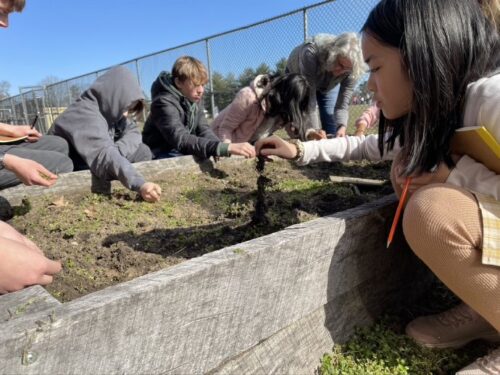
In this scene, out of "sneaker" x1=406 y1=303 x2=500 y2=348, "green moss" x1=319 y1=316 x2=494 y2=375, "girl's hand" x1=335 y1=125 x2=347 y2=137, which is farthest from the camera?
"girl's hand" x1=335 y1=125 x2=347 y2=137

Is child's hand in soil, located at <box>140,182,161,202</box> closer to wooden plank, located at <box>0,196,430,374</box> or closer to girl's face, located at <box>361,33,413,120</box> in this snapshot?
wooden plank, located at <box>0,196,430,374</box>

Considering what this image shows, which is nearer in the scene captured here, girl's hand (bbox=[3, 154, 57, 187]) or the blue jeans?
girl's hand (bbox=[3, 154, 57, 187])

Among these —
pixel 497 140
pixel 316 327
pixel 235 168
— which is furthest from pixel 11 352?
pixel 235 168

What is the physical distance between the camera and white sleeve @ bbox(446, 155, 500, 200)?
1.32 metres

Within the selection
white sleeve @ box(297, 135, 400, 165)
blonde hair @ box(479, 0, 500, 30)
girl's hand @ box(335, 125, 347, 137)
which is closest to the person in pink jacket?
girl's hand @ box(335, 125, 347, 137)

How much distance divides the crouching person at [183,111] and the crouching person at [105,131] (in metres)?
0.32

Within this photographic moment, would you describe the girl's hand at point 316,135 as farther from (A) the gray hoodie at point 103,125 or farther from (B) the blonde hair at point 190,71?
(A) the gray hoodie at point 103,125

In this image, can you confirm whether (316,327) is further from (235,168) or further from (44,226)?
(235,168)

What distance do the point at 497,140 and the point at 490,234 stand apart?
0.30m

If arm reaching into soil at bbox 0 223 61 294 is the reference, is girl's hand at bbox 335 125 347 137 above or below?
below

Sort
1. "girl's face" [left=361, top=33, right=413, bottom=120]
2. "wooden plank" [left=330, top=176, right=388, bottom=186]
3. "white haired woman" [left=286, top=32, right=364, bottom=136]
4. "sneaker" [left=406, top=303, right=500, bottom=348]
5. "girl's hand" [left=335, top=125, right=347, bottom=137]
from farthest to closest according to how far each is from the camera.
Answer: "girl's hand" [left=335, top=125, right=347, bottom=137], "white haired woman" [left=286, top=32, right=364, bottom=136], "wooden plank" [left=330, top=176, right=388, bottom=186], "sneaker" [left=406, top=303, right=500, bottom=348], "girl's face" [left=361, top=33, right=413, bottom=120]

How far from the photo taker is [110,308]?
0.92 metres

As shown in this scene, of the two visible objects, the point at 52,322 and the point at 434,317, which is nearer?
the point at 52,322

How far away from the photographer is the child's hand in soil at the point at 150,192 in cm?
239
